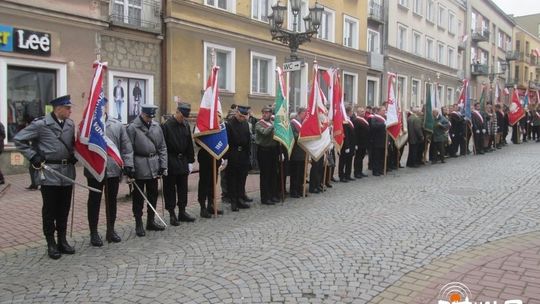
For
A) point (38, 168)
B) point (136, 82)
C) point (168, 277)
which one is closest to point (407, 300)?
point (168, 277)

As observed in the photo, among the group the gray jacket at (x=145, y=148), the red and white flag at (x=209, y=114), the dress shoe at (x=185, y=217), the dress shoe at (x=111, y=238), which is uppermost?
the red and white flag at (x=209, y=114)

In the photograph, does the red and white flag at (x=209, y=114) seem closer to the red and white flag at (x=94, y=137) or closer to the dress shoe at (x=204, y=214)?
the dress shoe at (x=204, y=214)

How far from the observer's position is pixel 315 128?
1097cm

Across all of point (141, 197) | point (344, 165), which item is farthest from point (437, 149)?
point (141, 197)

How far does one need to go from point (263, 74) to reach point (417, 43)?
1948cm

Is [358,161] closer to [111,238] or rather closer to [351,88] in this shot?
[111,238]

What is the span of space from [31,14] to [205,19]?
21.5 ft

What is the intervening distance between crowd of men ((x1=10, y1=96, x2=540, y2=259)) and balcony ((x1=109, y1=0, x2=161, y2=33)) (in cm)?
760

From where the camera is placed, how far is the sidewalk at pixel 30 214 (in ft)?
23.5

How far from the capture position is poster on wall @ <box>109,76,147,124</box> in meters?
16.4

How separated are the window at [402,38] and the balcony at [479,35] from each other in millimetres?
16135

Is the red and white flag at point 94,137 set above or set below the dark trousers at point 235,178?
above

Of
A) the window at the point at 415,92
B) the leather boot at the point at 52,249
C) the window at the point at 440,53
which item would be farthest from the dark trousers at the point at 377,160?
the window at the point at 440,53

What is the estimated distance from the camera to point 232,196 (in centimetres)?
926
